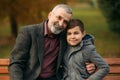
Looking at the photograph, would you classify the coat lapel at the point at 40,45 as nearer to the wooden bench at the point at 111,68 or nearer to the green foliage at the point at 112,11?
the wooden bench at the point at 111,68

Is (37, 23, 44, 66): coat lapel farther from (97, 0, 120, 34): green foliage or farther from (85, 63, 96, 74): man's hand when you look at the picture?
(97, 0, 120, 34): green foliage

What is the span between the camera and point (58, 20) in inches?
184

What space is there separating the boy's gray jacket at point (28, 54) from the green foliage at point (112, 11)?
871 centimetres

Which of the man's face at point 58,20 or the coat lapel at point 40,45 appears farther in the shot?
the coat lapel at point 40,45

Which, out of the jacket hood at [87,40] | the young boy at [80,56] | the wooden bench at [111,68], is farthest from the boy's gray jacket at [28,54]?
the wooden bench at [111,68]

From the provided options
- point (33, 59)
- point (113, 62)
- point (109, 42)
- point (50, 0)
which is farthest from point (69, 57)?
point (109, 42)

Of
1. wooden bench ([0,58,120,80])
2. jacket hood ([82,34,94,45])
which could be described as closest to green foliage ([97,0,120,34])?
wooden bench ([0,58,120,80])

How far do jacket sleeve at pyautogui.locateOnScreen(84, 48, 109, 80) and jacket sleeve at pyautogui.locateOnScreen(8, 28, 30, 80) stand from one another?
724 mm

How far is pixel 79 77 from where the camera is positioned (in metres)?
4.80

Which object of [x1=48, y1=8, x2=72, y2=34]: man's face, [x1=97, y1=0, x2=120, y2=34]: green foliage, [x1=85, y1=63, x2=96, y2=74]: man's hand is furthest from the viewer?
[x1=97, y1=0, x2=120, y2=34]: green foliage

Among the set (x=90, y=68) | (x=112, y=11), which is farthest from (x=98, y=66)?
(x=112, y=11)

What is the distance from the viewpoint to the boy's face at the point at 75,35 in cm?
476

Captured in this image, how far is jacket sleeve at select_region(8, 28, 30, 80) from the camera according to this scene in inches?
187

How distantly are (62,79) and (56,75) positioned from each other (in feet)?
0.30
